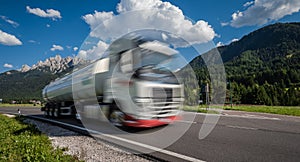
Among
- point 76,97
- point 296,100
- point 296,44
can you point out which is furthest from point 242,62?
point 76,97

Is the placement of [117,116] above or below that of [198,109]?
above

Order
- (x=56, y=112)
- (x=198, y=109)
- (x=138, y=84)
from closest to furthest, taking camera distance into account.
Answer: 1. (x=138, y=84)
2. (x=56, y=112)
3. (x=198, y=109)

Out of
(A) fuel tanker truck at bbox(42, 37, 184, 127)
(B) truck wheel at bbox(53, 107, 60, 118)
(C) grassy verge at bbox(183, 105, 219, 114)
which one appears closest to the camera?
(A) fuel tanker truck at bbox(42, 37, 184, 127)

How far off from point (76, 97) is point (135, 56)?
231 inches

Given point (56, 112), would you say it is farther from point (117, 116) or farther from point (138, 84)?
point (138, 84)

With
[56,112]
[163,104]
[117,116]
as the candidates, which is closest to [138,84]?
[163,104]

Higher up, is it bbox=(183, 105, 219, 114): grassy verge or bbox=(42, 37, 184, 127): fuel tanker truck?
bbox=(42, 37, 184, 127): fuel tanker truck

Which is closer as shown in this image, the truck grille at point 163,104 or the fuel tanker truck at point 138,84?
the fuel tanker truck at point 138,84

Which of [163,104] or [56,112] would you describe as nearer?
[163,104]

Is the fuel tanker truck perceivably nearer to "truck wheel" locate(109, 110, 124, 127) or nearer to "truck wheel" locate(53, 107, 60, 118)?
"truck wheel" locate(109, 110, 124, 127)

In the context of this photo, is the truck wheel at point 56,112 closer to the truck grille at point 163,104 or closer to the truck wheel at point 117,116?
the truck wheel at point 117,116

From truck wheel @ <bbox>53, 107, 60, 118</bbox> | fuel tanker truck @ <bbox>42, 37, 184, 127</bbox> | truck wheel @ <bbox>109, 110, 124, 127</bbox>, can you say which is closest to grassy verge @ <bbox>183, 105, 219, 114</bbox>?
fuel tanker truck @ <bbox>42, 37, 184, 127</bbox>

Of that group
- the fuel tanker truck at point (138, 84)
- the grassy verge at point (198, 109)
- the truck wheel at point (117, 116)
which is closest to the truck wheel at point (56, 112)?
the fuel tanker truck at point (138, 84)

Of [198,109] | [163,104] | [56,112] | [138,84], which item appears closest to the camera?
[138,84]
